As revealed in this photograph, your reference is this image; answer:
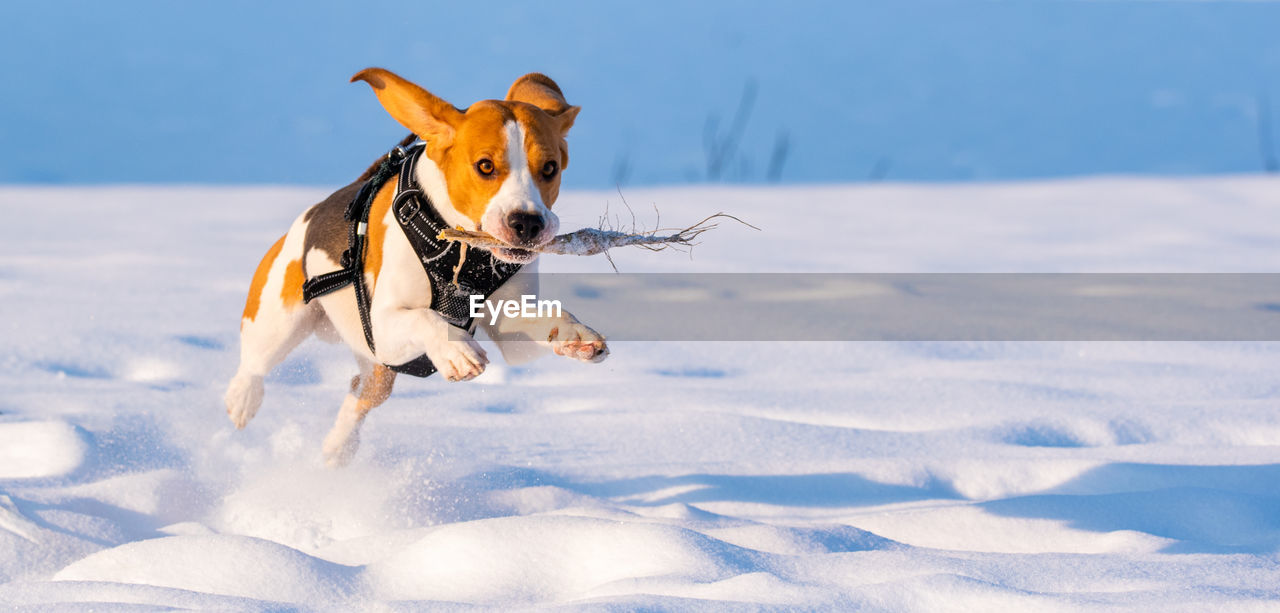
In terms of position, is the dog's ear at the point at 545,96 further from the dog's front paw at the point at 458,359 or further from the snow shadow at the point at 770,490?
the snow shadow at the point at 770,490

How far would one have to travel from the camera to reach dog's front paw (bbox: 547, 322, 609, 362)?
3.10m

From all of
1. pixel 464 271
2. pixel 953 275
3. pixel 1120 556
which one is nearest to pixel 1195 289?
pixel 953 275

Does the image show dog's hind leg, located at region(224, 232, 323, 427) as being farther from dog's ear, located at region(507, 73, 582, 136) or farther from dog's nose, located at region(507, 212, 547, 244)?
dog's nose, located at region(507, 212, 547, 244)

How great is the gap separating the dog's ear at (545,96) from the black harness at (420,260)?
0.32m

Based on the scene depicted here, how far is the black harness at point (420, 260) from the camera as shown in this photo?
10.5ft

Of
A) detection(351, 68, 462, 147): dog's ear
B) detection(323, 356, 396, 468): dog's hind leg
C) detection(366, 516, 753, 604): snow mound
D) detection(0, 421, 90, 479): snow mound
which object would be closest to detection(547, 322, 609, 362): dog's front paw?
detection(366, 516, 753, 604): snow mound

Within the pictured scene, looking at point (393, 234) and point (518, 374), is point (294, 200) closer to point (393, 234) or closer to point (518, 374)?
point (518, 374)

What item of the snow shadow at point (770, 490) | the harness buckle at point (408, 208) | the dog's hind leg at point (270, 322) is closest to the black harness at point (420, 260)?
the harness buckle at point (408, 208)

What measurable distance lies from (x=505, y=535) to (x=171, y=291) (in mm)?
4345

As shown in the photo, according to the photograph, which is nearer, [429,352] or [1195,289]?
[429,352]

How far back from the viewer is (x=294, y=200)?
1195 centimetres

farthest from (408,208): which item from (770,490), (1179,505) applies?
(1179,505)

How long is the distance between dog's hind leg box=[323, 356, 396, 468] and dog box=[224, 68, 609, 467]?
297mm

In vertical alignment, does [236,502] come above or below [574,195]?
below
